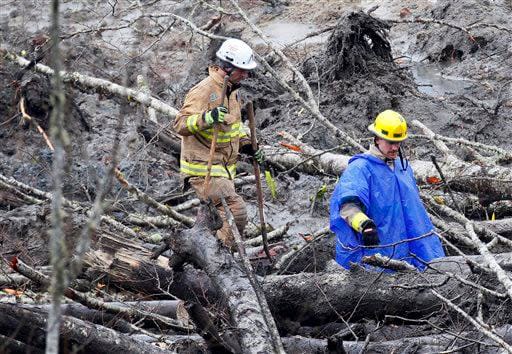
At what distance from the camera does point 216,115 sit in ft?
22.4

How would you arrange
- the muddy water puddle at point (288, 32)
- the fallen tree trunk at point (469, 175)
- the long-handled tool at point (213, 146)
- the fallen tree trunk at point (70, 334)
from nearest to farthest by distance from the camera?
the fallen tree trunk at point (70, 334) < the long-handled tool at point (213, 146) < the fallen tree trunk at point (469, 175) < the muddy water puddle at point (288, 32)

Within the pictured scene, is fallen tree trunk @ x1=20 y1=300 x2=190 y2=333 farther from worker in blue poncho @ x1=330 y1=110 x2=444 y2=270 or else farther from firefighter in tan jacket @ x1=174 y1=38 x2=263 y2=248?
worker in blue poncho @ x1=330 y1=110 x2=444 y2=270

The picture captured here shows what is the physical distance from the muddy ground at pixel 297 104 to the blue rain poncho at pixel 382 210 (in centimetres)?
210

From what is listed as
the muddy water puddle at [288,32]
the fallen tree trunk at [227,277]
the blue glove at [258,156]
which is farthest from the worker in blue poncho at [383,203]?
the muddy water puddle at [288,32]

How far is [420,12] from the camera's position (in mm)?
14477

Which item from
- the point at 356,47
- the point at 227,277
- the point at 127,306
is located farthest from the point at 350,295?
the point at 356,47

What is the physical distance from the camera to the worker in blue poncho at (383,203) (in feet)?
20.1

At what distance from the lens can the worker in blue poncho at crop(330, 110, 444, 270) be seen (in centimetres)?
611

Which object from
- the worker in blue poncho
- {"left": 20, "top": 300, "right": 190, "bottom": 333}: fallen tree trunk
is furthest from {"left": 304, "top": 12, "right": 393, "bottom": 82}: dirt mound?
{"left": 20, "top": 300, "right": 190, "bottom": 333}: fallen tree trunk

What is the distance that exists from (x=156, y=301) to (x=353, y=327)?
54.3 inches

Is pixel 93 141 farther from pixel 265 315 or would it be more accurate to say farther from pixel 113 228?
pixel 265 315

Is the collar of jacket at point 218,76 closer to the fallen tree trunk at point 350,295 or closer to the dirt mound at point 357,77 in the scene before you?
the fallen tree trunk at point 350,295

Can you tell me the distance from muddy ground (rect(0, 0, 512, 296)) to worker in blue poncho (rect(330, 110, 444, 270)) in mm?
2109

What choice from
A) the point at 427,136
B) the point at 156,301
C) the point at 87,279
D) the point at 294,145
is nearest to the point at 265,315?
the point at 156,301
